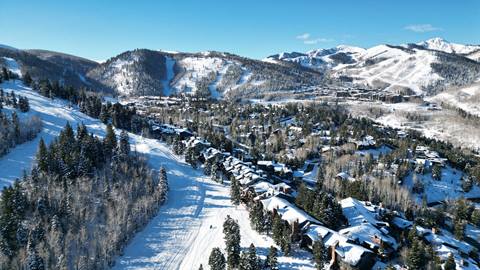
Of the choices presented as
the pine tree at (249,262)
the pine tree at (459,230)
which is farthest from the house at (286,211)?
the pine tree at (459,230)

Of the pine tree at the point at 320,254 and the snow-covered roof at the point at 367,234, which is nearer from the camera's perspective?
the pine tree at the point at 320,254

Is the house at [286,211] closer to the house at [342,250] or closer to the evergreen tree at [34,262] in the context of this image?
the house at [342,250]

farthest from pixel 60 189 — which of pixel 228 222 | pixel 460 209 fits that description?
pixel 460 209

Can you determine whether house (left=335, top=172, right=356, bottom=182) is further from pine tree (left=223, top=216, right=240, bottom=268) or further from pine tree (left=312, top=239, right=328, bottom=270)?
pine tree (left=223, top=216, right=240, bottom=268)

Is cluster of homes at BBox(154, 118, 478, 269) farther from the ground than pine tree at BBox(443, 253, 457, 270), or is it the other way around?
cluster of homes at BBox(154, 118, 478, 269)

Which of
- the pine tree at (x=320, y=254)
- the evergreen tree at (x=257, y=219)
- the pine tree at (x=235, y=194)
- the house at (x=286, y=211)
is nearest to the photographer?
the pine tree at (x=320, y=254)

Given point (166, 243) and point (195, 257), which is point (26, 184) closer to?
point (166, 243)

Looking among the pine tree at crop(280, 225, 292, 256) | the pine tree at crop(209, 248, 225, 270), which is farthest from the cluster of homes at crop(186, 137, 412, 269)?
the pine tree at crop(209, 248, 225, 270)

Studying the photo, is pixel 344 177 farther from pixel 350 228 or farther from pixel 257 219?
pixel 257 219
